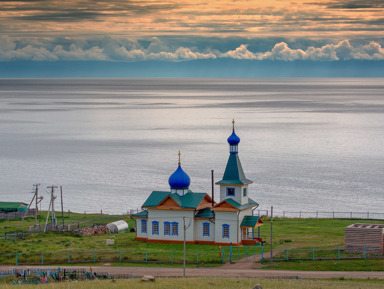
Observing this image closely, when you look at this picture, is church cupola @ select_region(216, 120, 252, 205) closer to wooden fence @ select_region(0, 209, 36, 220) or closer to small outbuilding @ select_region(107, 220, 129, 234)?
small outbuilding @ select_region(107, 220, 129, 234)

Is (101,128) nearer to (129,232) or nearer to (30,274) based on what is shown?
(129,232)

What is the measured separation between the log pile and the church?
475 cm

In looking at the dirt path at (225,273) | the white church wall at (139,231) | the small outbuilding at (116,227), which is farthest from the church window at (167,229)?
the dirt path at (225,273)

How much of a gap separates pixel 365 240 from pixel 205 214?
12063mm

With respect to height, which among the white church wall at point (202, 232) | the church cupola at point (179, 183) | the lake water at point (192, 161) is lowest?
the white church wall at point (202, 232)

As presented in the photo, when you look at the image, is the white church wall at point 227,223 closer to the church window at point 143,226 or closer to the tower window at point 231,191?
the tower window at point 231,191

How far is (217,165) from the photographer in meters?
107

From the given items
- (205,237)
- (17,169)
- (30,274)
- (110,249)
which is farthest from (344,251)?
(17,169)

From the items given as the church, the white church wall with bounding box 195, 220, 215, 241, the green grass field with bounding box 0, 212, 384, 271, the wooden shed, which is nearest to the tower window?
the church

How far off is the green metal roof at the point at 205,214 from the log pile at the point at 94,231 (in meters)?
9.24

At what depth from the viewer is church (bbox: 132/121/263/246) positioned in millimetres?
53625

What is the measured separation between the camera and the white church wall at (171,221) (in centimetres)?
5459

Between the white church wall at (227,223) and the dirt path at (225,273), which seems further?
the white church wall at (227,223)

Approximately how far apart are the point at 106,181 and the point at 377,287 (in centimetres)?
6316
